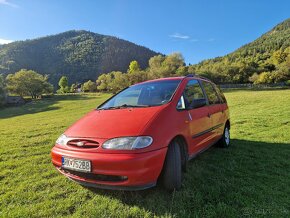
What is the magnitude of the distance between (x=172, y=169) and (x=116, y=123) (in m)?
0.98

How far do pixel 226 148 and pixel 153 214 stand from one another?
3253 mm

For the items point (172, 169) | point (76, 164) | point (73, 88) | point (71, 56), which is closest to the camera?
point (76, 164)

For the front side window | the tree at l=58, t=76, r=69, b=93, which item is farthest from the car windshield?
the tree at l=58, t=76, r=69, b=93

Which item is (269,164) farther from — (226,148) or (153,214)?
(153,214)

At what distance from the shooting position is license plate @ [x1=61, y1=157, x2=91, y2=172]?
2.81 meters

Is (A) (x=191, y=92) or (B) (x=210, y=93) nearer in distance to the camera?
(A) (x=191, y=92)

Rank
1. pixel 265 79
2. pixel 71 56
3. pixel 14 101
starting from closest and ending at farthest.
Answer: pixel 14 101
pixel 265 79
pixel 71 56

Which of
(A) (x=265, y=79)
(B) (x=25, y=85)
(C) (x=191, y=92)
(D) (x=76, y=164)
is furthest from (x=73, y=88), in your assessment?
(D) (x=76, y=164)

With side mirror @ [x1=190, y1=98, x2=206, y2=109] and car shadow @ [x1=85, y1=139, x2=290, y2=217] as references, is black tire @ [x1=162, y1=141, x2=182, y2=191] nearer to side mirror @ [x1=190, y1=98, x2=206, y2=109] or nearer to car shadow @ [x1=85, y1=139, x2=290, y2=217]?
car shadow @ [x1=85, y1=139, x2=290, y2=217]

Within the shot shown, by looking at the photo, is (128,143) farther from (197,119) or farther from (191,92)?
(191,92)

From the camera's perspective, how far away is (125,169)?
263 cm

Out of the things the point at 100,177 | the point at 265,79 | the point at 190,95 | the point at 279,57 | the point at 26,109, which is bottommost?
the point at 26,109

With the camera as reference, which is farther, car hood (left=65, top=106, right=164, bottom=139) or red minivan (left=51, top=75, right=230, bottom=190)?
car hood (left=65, top=106, right=164, bottom=139)

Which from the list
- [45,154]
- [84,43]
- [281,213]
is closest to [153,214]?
[281,213]
